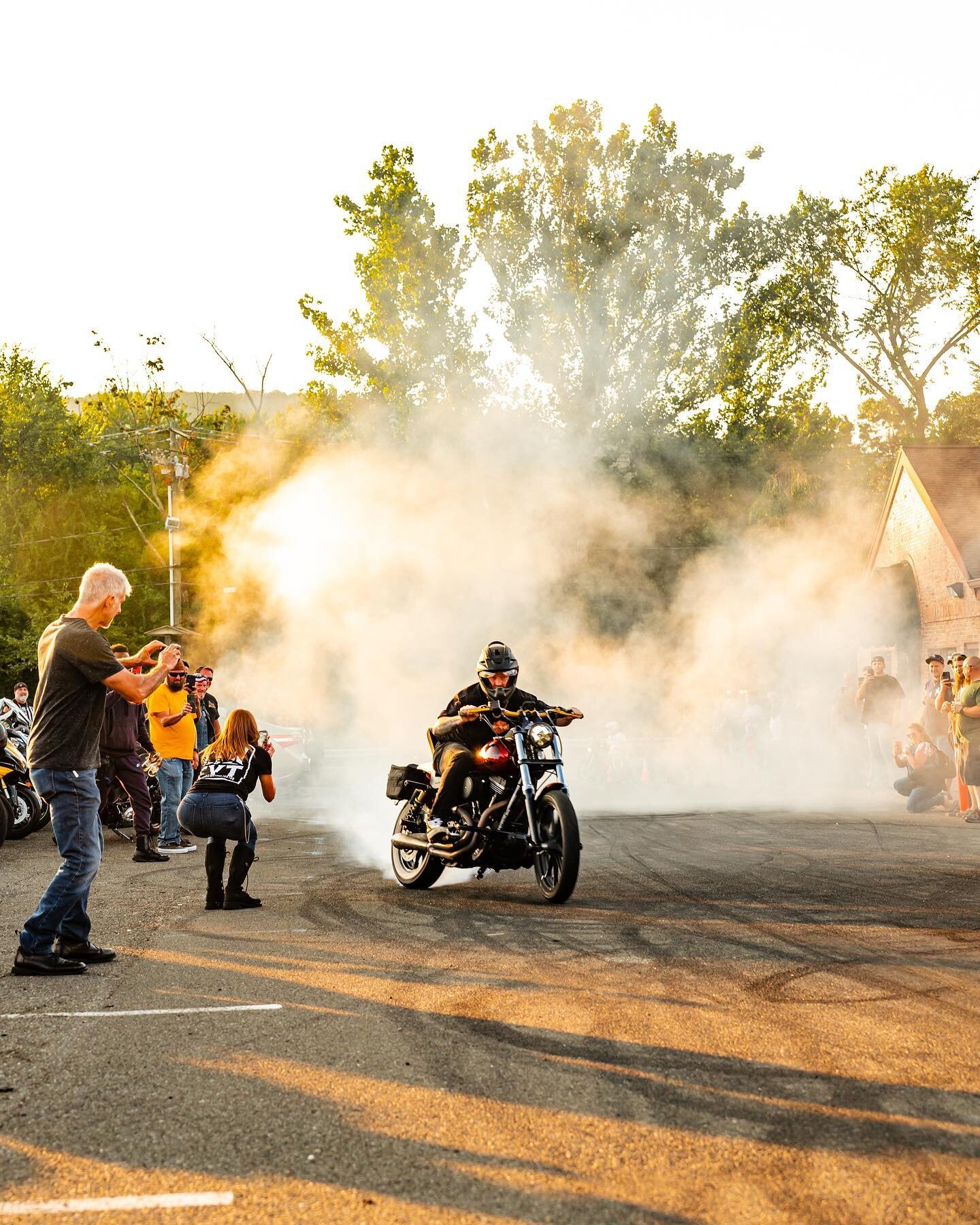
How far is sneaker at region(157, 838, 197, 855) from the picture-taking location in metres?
11.3

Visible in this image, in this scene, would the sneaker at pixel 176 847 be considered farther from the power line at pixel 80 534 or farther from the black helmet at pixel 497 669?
the power line at pixel 80 534

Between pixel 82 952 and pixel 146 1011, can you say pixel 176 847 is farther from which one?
pixel 146 1011

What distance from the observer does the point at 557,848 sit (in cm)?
784

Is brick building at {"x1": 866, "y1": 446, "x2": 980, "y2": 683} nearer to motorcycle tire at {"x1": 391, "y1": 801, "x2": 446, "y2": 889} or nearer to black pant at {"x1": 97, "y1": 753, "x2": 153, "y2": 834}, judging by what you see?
black pant at {"x1": 97, "y1": 753, "x2": 153, "y2": 834}

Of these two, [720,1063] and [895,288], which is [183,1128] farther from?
[895,288]

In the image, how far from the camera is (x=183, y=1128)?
369 centimetres

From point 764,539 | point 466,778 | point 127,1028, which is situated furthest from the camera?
point 764,539

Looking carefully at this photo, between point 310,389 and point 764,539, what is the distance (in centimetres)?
1445

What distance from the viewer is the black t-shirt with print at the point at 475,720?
341 inches

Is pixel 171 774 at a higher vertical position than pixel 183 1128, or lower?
→ higher

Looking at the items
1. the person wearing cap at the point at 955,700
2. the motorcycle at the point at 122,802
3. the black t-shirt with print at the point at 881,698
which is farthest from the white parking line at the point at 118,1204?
the black t-shirt with print at the point at 881,698

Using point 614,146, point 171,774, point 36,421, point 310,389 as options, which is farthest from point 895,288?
point 171,774

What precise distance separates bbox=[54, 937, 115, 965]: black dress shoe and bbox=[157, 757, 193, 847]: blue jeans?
5.45 m

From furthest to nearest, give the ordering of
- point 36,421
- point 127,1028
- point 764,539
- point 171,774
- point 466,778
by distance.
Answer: point 36,421, point 764,539, point 171,774, point 466,778, point 127,1028
